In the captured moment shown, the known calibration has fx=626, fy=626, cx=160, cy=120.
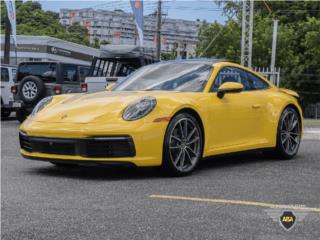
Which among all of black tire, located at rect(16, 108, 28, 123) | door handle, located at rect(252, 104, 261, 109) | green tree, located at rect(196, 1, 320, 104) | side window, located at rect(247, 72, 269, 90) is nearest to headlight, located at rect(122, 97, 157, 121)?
door handle, located at rect(252, 104, 261, 109)

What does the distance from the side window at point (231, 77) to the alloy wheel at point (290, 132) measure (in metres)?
0.73

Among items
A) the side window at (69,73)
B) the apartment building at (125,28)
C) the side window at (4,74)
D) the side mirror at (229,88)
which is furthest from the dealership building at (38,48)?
the side mirror at (229,88)

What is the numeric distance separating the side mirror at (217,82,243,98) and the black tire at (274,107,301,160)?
1145 millimetres

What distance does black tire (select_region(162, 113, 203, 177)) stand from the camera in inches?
257

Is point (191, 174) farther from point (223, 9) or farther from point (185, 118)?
point (223, 9)

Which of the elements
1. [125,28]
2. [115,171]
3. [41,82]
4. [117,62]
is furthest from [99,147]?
[125,28]

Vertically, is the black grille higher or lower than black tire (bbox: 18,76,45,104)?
higher

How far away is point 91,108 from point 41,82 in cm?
844

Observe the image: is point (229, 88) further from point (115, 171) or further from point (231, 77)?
point (115, 171)

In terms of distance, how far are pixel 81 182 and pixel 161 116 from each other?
1.07 metres

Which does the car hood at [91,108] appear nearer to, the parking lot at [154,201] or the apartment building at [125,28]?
the parking lot at [154,201]

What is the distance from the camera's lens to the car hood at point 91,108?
21.3ft

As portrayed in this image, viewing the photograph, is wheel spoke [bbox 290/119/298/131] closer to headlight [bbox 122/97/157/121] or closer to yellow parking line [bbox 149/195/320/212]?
headlight [bbox 122/97/157/121]

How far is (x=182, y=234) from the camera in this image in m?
4.13
